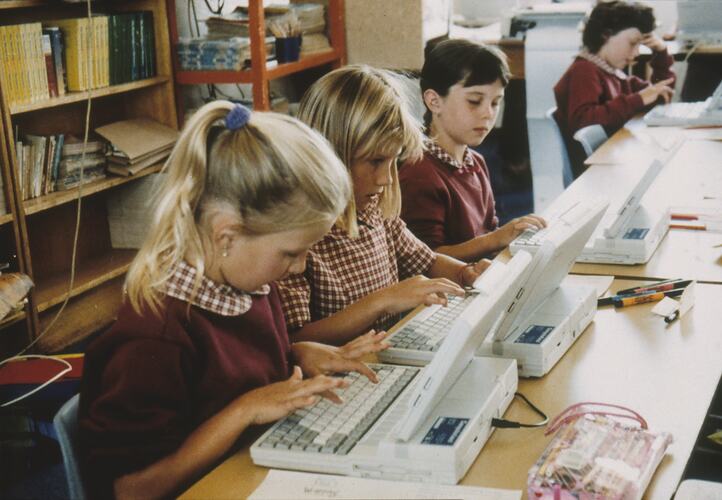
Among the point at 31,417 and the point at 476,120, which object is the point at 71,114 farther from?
the point at 476,120

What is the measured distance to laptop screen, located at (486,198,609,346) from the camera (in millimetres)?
1472

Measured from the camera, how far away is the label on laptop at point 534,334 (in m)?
1.53

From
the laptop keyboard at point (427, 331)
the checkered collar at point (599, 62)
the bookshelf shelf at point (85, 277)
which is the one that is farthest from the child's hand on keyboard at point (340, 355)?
the checkered collar at point (599, 62)

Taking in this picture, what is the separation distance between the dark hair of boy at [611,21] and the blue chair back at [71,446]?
3370mm

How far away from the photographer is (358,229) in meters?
1.96

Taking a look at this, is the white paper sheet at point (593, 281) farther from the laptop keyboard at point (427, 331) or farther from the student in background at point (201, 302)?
the student in background at point (201, 302)

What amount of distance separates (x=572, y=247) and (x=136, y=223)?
7.61ft

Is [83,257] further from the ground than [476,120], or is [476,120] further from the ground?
[476,120]

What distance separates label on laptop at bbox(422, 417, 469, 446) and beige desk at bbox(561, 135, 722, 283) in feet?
3.18

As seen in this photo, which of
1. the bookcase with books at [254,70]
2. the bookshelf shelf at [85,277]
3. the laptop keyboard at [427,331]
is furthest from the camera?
the bookcase with books at [254,70]

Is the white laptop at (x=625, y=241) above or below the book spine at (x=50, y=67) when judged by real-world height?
below

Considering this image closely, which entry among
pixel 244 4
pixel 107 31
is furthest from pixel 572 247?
pixel 244 4

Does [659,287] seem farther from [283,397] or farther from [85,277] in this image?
[85,277]

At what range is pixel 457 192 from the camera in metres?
2.40
